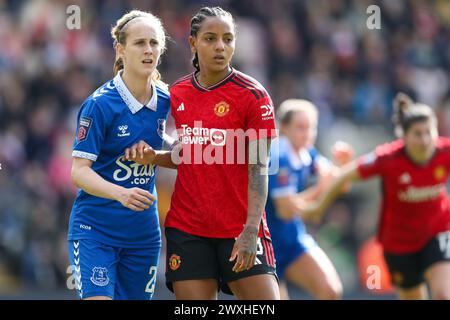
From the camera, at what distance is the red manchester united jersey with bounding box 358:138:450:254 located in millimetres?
8375

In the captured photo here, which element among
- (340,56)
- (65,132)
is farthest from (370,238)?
(65,132)

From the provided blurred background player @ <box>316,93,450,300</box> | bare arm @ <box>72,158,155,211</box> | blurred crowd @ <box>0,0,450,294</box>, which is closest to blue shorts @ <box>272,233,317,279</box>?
blurred background player @ <box>316,93,450,300</box>

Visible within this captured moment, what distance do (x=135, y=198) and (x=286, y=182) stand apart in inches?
126

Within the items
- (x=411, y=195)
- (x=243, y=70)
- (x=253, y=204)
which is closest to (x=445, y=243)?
(x=411, y=195)

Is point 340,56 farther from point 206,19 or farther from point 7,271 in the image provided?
point 206,19

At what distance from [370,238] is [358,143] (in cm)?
136

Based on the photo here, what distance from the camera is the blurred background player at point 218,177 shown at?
5604 millimetres

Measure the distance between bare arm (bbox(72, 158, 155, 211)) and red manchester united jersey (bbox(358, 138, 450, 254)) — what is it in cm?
338

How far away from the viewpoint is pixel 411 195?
8.39m

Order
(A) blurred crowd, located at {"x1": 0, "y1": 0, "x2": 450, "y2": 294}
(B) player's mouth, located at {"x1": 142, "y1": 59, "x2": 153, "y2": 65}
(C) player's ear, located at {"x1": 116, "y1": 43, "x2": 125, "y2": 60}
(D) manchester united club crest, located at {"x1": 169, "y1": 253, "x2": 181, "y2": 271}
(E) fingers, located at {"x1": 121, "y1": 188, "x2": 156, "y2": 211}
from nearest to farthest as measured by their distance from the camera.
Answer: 1. (E) fingers, located at {"x1": 121, "y1": 188, "x2": 156, "y2": 211}
2. (D) manchester united club crest, located at {"x1": 169, "y1": 253, "x2": 181, "y2": 271}
3. (B) player's mouth, located at {"x1": 142, "y1": 59, "x2": 153, "y2": 65}
4. (C) player's ear, located at {"x1": 116, "y1": 43, "x2": 125, "y2": 60}
5. (A) blurred crowd, located at {"x1": 0, "y1": 0, "x2": 450, "y2": 294}

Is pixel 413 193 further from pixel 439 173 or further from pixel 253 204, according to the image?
pixel 253 204

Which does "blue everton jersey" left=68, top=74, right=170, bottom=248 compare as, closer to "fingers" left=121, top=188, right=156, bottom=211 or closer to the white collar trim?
the white collar trim

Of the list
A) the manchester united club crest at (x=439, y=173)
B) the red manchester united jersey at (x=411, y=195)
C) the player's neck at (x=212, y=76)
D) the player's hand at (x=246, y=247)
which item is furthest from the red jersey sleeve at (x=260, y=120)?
the manchester united club crest at (x=439, y=173)

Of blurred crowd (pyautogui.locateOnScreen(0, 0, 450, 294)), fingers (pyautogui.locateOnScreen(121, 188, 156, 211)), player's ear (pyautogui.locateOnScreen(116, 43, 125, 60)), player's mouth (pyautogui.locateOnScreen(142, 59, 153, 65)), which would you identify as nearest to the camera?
fingers (pyautogui.locateOnScreen(121, 188, 156, 211))
